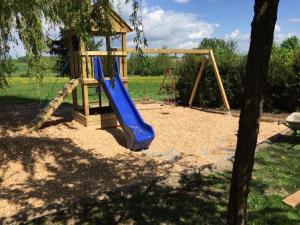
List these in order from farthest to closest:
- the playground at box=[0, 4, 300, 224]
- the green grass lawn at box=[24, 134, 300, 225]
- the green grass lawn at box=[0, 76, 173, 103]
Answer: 1. the green grass lawn at box=[0, 76, 173, 103]
2. the playground at box=[0, 4, 300, 224]
3. the green grass lawn at box=[24, 134, 300, 225]

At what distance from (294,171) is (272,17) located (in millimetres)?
4117

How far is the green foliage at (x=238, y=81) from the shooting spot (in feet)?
40.6

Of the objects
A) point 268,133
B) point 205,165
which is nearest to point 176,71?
point 268,133

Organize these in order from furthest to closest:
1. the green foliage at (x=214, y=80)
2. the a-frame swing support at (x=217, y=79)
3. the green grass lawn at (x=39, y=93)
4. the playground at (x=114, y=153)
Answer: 1. the green grass lawn at (x=39, y=93)
2. the green foliage at (x=214, y=80)
3. the a-frame swing support at (x=217, y=79)
4. the playground at (x=114, y=153)

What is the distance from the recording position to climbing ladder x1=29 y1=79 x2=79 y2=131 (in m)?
8.79

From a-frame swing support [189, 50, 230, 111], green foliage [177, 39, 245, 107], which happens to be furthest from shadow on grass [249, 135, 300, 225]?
green foliage [177, 39, 245, 107]

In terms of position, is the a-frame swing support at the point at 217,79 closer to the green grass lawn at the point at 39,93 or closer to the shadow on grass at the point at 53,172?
the green grass lawn at the point at 39,93

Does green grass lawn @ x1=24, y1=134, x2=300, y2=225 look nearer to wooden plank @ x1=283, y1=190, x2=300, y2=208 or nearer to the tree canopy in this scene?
wooden plank @ x1=283, y1=190, x2=300, y2=208

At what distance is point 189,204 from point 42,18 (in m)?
3.24

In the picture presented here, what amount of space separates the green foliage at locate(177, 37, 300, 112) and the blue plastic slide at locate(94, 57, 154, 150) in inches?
196

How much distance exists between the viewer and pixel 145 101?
15.0 m

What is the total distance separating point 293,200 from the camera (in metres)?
4.91

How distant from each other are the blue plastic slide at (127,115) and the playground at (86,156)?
9.1 inches

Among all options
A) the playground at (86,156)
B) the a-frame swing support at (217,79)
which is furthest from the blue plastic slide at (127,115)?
the a-frame swing support at (217,79)
